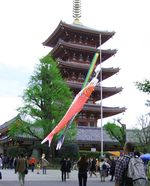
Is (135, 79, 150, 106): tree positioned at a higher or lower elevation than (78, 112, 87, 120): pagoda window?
lower

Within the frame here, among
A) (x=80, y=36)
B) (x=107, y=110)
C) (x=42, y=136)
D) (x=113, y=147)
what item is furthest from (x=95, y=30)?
(x=42, y=136)

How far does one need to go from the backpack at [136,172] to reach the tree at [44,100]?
3169cm

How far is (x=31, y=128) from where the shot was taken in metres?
41.8

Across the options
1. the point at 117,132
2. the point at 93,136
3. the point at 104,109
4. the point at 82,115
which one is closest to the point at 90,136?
the point at 93,136

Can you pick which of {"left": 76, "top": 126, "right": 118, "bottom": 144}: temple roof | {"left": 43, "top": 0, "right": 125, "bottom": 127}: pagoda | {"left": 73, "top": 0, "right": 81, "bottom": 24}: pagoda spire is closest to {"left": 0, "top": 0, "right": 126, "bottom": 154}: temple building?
{"left": 43, "top": 0, "right": 125, "bottom": 127}: pagoda

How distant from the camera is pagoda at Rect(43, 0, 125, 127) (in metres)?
56.6

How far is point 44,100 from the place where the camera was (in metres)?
39.0

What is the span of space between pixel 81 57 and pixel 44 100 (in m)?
21.7

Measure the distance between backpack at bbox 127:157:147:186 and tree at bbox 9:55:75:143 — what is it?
31.7 m

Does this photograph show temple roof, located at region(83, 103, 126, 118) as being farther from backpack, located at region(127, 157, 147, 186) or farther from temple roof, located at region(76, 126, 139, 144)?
backpack, located at region(127, 157, 147, 186)

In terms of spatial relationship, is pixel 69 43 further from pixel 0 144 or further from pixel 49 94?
pixel 49 94

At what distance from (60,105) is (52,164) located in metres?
5.38

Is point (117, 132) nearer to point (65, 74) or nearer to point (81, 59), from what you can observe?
point (65, 74)

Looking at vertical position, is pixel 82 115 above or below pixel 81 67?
below
